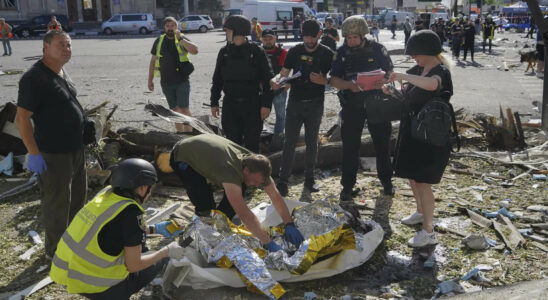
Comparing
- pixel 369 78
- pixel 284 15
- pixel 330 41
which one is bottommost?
pixel 369 78

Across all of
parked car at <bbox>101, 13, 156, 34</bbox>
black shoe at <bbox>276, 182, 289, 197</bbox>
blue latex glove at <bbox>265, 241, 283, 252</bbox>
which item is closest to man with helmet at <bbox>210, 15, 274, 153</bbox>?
black shoe at <bbox>276, 182, 289, 197</bbox>

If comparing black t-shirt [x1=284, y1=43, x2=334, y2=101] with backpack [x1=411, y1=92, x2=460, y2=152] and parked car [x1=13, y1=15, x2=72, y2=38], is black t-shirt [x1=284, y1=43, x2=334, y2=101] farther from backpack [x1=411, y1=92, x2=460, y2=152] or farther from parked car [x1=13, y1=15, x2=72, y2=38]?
parked car [x1=13, y1=15, x2=72, y2=38]

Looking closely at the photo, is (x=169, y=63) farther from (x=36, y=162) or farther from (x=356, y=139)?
→ (x=36, y=162)

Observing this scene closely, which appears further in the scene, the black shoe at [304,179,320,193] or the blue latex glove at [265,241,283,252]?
the black shoe at [304,179,320,193]

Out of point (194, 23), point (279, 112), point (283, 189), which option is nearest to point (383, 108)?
point (283, 189)

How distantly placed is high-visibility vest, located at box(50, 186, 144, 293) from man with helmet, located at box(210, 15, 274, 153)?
2525 mm

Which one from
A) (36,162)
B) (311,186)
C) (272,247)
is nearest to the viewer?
(272,247)

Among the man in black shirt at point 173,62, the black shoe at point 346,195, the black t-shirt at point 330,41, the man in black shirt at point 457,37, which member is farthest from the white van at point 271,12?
the black shoe at point 346,195

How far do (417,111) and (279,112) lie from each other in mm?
3201

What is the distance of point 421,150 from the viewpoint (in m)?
4.12

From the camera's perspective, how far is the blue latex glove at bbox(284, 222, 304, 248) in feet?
12.4

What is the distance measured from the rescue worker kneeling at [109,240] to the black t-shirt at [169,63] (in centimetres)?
389

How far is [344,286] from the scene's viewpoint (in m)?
3.68

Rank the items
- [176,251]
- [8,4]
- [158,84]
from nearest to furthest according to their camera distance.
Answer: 1. [176,251]
2. [158,84]
3. [8,4]
